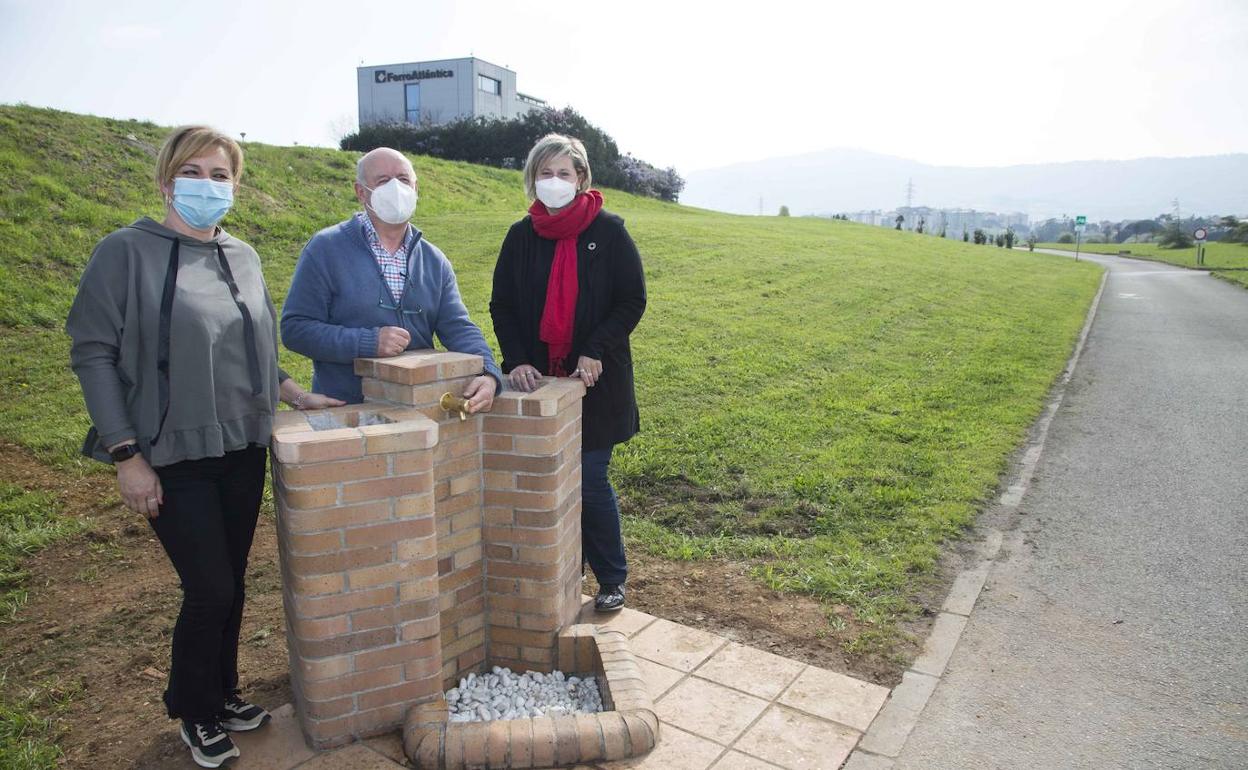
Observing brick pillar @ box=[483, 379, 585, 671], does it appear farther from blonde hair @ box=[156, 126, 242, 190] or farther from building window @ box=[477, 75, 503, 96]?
building window @ box=[477, 75, 503, 96]

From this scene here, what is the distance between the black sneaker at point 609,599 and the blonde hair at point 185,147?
2479 mm

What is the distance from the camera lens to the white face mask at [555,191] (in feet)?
11.6

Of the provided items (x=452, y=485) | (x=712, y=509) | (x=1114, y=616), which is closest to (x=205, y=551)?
(x=452, y=485)

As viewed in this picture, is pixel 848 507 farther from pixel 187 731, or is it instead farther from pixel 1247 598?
pixel 187 731

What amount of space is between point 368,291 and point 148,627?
2091 millimetres

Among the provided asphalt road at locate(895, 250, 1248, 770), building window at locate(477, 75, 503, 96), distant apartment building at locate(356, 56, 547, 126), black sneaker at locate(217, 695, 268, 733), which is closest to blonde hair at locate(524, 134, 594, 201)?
black sneaker at locate(217, 695, 268, 733)

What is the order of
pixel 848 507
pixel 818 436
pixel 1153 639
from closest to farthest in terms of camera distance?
pixel 1153 639, pixel 848 507, pixel 818 436

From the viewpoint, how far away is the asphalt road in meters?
3.18

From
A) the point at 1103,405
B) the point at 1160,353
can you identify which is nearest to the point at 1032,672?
the point at 1103,405

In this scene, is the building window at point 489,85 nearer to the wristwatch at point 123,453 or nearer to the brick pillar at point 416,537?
the brick pillar at point 416,537

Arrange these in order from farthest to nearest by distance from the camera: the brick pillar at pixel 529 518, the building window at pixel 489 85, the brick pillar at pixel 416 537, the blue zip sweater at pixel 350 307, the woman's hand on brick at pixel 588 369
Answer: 1. the building window at pixel 489 85
2. the woman's hand on brick at pixel 588 369
3. the brick pillar at pixel 529 518
4. the blue zip sweater at pixel 350 307
5. the brick pillar at pixel 416 537

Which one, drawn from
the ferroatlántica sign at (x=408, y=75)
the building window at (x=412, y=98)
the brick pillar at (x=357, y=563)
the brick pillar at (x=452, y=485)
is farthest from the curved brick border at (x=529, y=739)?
the building window at (x=412, y=98)

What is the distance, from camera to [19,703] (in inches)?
129

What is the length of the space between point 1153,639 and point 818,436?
3.38 m
